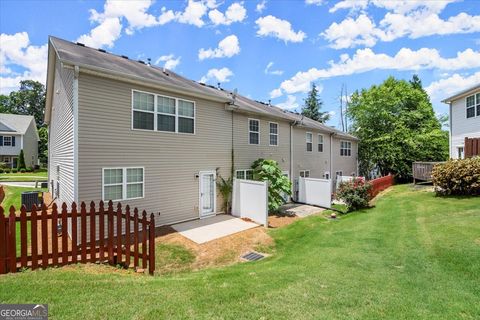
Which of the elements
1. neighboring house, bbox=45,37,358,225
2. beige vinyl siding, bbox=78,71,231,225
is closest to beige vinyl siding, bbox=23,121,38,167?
neighboring house, bbox=45,37,358,225

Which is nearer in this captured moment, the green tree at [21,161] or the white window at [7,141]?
the green tree at [21,161]

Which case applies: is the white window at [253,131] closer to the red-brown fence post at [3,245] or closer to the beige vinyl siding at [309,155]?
the beige vinyl siding at [309,155]

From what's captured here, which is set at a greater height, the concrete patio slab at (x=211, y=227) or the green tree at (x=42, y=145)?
the green tree at (x=42, y=145)

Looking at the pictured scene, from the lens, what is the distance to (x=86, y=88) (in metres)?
8.36

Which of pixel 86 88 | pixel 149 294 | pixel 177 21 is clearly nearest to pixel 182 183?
pixel 86 88

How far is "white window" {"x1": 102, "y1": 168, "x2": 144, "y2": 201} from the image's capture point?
8938 mm

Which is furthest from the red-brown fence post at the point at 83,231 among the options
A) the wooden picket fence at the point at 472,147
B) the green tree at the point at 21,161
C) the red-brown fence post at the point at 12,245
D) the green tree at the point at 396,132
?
the green tree at the point at 21,161

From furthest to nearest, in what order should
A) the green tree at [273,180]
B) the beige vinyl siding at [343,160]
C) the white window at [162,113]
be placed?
the beige vinyl siding at [343,160], the green tree at [273,180], the white window at [162,113]

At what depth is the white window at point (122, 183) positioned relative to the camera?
29.3 ft

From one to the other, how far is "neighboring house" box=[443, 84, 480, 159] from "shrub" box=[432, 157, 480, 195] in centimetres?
668

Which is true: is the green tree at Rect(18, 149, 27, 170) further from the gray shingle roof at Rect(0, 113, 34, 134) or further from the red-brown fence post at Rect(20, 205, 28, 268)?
the red-brown fence post at Rect(20, 205, 28, 268)

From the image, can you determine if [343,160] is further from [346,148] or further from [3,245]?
[3,245]

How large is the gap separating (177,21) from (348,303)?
45.6 ft

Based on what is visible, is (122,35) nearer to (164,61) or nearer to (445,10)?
(164,61)
